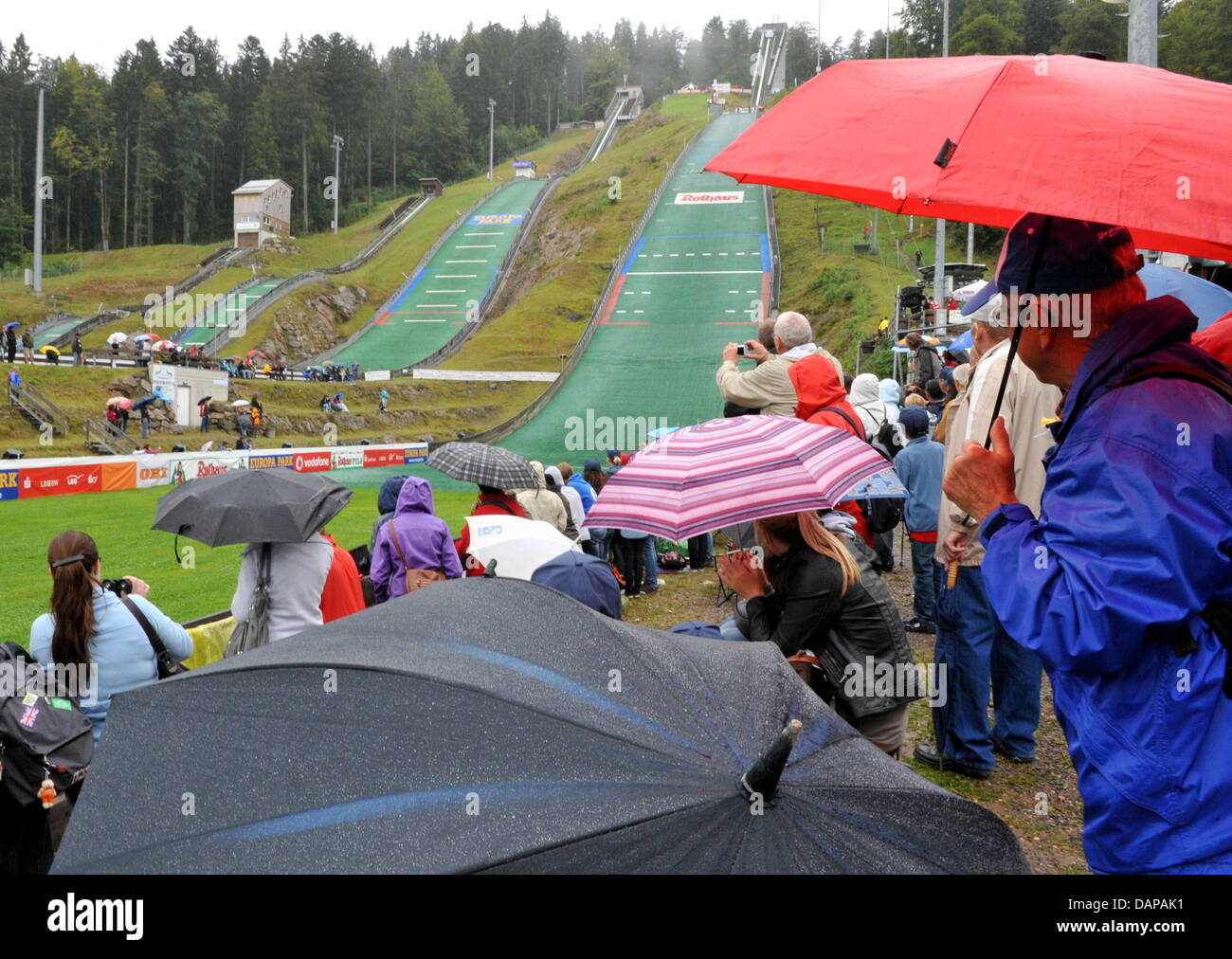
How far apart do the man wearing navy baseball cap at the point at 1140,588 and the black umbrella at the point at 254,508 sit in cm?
375

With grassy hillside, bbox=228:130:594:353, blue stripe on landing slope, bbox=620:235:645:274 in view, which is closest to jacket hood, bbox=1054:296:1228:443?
grassy hillside, bbox=228:130:594:353

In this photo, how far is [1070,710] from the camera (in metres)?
1.79

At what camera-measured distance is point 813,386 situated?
5656mm

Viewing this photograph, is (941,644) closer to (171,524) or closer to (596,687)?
(596,687)

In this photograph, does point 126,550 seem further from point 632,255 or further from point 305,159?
point 305,159

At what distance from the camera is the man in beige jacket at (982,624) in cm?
446

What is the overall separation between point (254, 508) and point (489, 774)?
3744mm

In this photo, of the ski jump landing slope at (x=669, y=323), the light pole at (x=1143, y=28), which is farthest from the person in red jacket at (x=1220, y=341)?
the ski jump landing slope at (x=669, y=323)

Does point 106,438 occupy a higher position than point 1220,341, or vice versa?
point 1220,341

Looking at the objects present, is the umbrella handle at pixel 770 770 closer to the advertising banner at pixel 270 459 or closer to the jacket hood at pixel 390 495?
the jacket hood at pixel 390 495

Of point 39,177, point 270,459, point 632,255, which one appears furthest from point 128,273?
point 270,459

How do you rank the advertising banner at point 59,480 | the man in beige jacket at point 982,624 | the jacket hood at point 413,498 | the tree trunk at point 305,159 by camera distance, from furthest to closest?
the tree trunk at point 305,159
the advertising banner at point 59,480
the jacket hood at point 413,498
the man in beige jacket at point 982,624

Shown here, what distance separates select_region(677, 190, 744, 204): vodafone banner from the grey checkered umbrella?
56.4 metres
